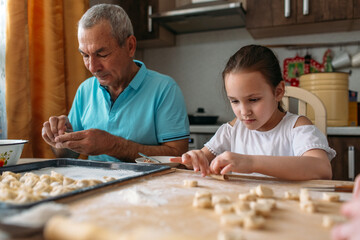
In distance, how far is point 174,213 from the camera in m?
0.60

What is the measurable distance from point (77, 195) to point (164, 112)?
0.95 meters

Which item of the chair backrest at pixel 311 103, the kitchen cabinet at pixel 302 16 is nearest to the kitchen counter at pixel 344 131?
the chair backrest at pixel 311 103

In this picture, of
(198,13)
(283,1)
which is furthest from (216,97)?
(283,1)

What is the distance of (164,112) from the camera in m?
1.58

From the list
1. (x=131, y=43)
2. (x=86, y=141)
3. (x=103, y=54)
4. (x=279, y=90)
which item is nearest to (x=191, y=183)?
(x=86, y=141)

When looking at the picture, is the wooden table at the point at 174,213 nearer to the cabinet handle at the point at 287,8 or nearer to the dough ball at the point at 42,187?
the dough ball at the point at 42,187

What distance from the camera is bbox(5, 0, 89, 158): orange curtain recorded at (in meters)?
1.76

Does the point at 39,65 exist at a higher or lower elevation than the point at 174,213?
higher

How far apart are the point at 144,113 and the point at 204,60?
5.24 feet

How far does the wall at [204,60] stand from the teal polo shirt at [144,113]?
1257mm

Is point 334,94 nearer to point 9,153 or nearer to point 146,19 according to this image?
point 146,19

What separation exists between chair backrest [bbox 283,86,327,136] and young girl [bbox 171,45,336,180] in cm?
26

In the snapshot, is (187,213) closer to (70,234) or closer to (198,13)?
(70,234)

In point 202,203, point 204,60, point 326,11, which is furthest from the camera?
point 204,60
